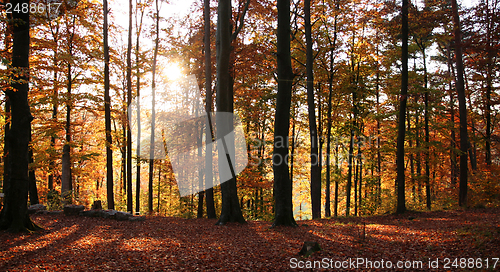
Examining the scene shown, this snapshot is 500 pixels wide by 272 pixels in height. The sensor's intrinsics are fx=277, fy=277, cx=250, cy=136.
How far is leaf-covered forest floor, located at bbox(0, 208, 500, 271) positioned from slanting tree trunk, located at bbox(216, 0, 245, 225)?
1.70m

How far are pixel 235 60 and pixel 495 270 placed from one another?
370 inches

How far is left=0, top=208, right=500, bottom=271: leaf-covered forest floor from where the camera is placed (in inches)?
185

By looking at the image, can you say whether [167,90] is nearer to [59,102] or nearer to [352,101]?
[59,102]

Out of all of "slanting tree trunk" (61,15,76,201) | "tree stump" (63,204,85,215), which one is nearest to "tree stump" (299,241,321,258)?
"tree stump" (63,204,85,215)

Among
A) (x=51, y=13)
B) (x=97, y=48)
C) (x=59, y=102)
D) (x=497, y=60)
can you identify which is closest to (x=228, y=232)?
(x=59, y=102)

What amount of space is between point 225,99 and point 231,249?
5.10m

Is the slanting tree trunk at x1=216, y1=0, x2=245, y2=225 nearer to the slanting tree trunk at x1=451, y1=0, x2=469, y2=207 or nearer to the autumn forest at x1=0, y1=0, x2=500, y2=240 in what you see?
the autumn forest at x1=0, y1=0, x2=500, y2=240

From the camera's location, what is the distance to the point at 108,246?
20.5ft

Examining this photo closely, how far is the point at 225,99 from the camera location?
31.1 ft

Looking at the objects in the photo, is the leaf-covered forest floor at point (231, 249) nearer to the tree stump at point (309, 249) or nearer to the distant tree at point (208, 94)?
the tree stump at point (309, 249)

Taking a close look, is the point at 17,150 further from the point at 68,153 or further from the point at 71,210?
the point at 68,153

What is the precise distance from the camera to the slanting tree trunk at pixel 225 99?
944 cm

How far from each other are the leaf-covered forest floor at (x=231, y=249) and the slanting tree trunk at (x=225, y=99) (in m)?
1.70

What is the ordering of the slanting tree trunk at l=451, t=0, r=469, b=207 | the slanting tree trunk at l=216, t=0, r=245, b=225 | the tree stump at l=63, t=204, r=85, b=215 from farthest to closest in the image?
1. the slanting tree trunk at l=451, t=0, r=469, b=207
2. the tree stump at l=63, t=204, r=85, b=215
3. the slanting tree trunk at l=216, t=0, r=245, b=225
